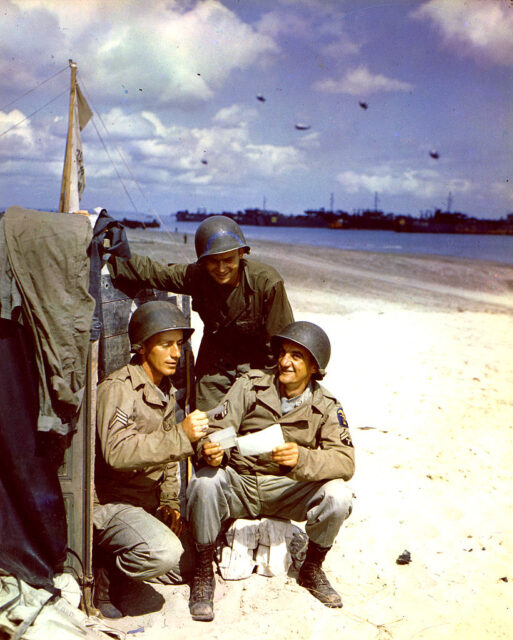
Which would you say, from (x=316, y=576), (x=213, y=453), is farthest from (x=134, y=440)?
(x=316, y=576)

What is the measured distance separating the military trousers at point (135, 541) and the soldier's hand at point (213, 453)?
1.62 ft

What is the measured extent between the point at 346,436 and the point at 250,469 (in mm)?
705

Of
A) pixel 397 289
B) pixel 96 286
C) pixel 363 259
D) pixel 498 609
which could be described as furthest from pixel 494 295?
pixel 96 286

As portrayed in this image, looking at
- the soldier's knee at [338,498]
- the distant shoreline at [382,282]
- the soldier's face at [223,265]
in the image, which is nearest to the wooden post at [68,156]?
the distant shoreline at [382,282]

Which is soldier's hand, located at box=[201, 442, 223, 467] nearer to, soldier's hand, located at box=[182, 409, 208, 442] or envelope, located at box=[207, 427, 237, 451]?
envelope, located at box=[207, 427, 237, 451]

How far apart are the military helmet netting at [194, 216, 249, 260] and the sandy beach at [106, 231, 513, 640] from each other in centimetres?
243

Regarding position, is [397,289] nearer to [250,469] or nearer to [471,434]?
[471,434]

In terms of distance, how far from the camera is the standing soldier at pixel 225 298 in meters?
4.56

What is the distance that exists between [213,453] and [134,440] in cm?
52

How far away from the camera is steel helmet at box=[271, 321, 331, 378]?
4062mm

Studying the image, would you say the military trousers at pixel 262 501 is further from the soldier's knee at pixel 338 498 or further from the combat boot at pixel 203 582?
the combat boot at pixel 203 582

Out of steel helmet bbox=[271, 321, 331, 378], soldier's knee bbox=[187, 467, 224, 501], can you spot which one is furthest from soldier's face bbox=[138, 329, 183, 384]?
steel helmet bbox=[271, 321, 331, 378]

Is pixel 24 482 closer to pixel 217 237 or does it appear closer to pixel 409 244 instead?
pixel 217 237

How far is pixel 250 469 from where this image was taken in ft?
13.3
